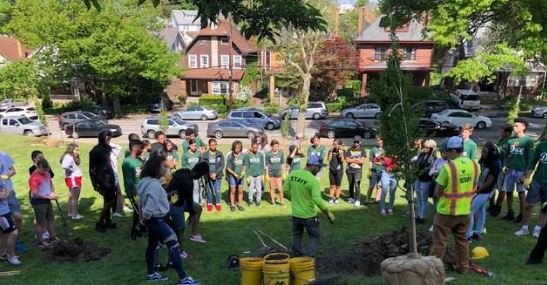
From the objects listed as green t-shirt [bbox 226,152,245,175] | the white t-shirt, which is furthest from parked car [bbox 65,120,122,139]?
the white t-shirt

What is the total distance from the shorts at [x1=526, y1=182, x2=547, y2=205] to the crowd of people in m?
0.02

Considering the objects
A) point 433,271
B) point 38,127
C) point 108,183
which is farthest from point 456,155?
point 38,127

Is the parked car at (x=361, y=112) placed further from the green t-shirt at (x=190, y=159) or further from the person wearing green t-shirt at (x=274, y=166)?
the green t-shirt at (x=190, y=159)

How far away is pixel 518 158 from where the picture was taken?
9.44m

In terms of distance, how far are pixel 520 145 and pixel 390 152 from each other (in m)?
4.41

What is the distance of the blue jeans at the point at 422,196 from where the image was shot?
1001 cm

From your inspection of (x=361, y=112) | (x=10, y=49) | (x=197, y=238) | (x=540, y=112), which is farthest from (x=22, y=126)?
(x=540, y=112)

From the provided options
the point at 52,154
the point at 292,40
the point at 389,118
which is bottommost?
the point at 52,154

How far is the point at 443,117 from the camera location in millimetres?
32438

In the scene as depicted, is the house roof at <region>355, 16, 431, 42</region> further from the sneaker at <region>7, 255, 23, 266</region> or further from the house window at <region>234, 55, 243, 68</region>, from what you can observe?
the sneaker at <region>7, 255, 23, 266</region>

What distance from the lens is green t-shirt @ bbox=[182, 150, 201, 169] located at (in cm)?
1102

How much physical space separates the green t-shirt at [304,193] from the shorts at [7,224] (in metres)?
4.23

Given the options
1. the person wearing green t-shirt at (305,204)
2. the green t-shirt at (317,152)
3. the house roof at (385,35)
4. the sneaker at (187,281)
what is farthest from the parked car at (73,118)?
the sneaker at (187,281)

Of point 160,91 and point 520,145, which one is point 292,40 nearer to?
point 160,91
